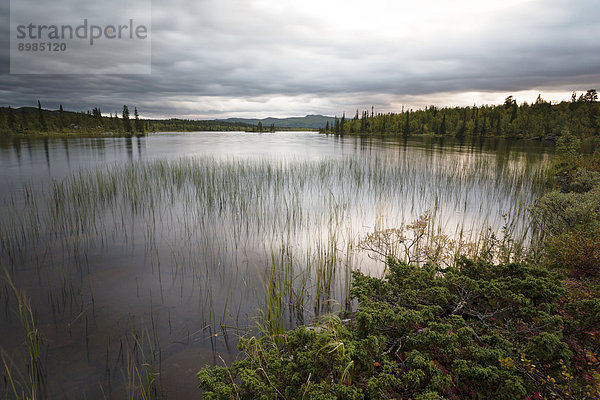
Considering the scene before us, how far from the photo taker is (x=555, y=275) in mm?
4078

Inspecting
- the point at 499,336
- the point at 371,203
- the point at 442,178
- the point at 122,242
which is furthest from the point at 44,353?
the point at 442,178

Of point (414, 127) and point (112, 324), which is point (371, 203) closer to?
point (112, 324)

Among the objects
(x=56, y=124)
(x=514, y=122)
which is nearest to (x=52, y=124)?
(x=56, y=124)

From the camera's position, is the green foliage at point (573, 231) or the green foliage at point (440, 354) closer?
the green foliage at point (440, 354)

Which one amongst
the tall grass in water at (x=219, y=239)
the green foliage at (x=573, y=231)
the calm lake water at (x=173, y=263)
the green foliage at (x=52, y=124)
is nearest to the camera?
the calm lake water at (x=173, y=263)

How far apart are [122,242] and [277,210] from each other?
16.1ft

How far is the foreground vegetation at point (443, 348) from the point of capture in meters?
2.47

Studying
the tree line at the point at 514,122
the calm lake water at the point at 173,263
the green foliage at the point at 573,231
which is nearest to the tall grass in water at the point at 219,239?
the calm lake water at the point at 173,263

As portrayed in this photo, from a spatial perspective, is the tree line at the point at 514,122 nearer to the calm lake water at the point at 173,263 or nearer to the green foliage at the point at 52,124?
the calm lake water at the point at 173,263

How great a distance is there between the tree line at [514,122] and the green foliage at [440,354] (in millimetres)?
67940

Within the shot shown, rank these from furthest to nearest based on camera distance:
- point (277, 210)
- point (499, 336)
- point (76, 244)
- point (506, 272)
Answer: point (277, 210), point (76, 244), point (506, 272), point (499, 336)

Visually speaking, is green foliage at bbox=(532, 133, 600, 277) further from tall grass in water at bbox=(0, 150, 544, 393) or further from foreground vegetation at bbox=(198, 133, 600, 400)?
tall grass in water at bbox=(0, 150, 544, 393)

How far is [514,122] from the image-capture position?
9212 centimetres

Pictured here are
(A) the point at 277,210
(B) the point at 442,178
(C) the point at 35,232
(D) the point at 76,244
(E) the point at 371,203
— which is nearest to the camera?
(D) the point at 76,244
